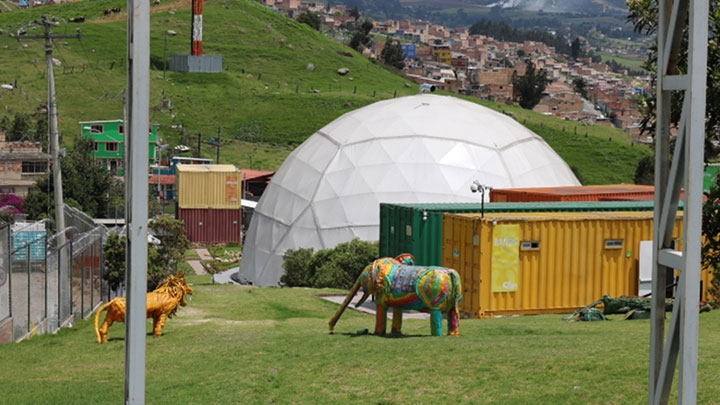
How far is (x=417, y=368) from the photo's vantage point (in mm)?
14453

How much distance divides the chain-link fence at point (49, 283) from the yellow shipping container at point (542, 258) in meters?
9.17

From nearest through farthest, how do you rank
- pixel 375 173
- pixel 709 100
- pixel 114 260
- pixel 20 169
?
pixel 709 100 → pixel 114 260 → pixel 375 173 → pixel 20 169

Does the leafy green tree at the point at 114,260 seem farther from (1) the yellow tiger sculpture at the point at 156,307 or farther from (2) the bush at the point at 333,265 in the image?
(1) the yellow tiger sculpture at the point at 156,307

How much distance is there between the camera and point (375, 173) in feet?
155

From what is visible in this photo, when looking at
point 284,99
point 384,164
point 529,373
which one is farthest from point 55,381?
point 284,99

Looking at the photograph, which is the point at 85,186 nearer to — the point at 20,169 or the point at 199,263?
the point at 20,169

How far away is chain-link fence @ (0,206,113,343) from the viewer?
20.9 metres

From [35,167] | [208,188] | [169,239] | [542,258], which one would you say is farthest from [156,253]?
[35,167]

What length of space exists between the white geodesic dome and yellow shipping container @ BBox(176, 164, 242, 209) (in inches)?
832

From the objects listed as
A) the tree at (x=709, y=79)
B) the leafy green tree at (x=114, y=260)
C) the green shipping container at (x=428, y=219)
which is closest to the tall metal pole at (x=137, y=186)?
the tree at (x=709, y=79)

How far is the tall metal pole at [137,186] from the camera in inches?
179

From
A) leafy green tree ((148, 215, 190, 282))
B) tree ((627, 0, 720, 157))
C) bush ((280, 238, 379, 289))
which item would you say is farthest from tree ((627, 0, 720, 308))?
leafy green tree ((148, 215, 190, 282))

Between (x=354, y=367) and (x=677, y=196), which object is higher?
(x=677, y=196)

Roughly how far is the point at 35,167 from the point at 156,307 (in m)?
56.4
